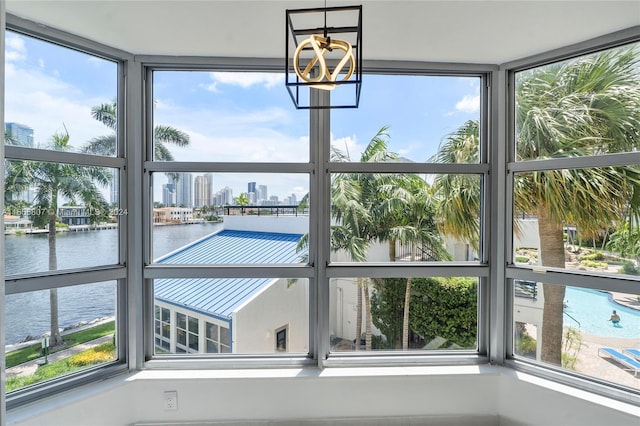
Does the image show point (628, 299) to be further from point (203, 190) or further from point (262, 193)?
point (203, 190)

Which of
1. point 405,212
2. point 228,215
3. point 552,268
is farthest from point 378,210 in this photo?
point 552,268

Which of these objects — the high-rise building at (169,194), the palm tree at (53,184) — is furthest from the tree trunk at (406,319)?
the palm tree at (53,184)

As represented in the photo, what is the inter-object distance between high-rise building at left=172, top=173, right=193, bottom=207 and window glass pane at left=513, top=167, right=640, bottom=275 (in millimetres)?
2253

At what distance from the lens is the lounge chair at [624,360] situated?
1908 mm

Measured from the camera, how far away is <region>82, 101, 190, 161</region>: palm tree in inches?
82.6

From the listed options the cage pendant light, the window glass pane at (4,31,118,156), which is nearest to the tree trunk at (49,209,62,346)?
the window glass pane at (4,31,118,156)

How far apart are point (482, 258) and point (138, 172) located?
247 centimetres

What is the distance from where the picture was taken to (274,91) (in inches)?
90.1

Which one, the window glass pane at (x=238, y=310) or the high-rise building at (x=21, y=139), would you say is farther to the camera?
the window glass pane at (x=238, y=310)

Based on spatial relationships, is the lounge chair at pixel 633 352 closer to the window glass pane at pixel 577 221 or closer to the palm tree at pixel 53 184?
the window glass pane at pixel 577 221

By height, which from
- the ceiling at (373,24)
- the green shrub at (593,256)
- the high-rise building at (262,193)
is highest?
the ceiling at (373,24)

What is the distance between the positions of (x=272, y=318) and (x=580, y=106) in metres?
2.43

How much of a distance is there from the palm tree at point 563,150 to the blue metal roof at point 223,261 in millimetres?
1224

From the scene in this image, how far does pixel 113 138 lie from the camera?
217 centimetres
